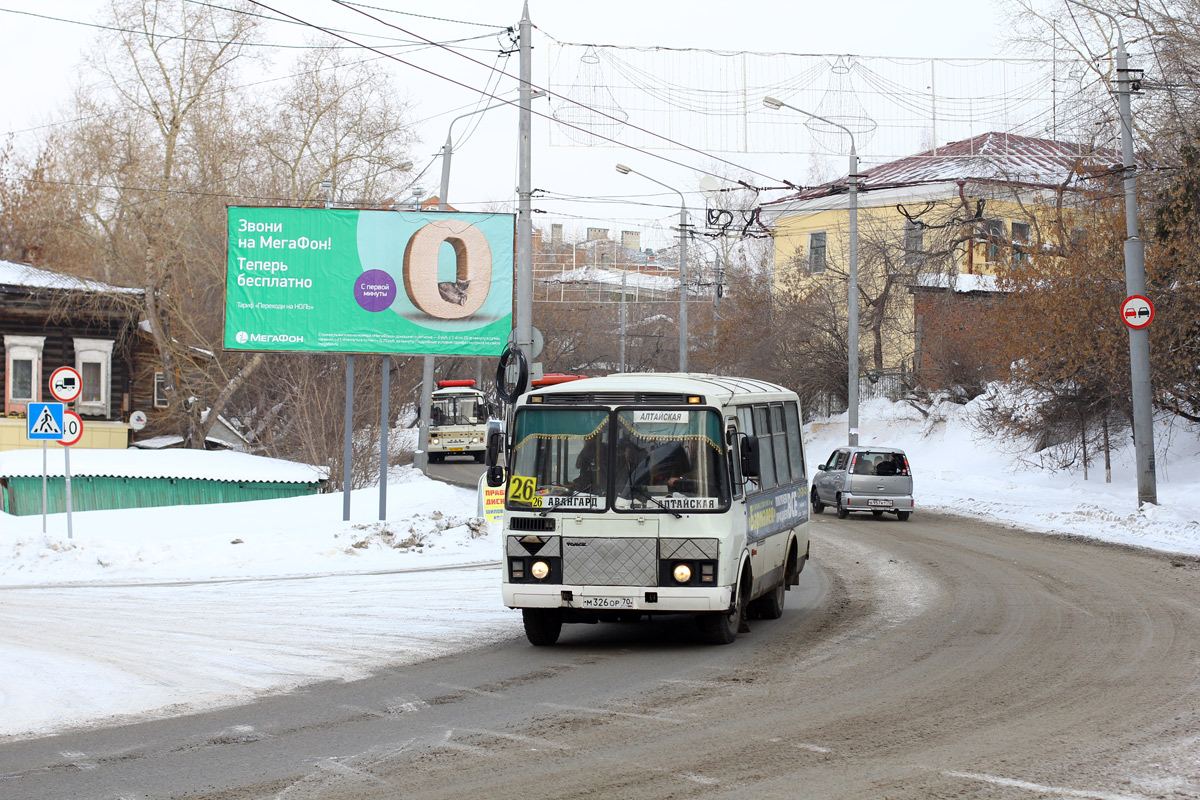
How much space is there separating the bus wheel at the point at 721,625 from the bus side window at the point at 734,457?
101 cm

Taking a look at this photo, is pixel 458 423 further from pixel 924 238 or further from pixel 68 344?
pixel 924 238

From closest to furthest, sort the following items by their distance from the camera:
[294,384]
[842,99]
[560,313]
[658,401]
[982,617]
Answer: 1. [658,401]
2. [982,617]
3. [842,99]
4. [294,384]
5. [560,313]

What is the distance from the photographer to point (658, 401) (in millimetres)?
11297

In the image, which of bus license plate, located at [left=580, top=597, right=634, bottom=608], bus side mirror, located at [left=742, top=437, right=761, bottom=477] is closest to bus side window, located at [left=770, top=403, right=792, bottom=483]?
bus side mirror, located at [left=742, top=437, right=761, bottom=477]

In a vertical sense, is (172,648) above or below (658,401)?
below

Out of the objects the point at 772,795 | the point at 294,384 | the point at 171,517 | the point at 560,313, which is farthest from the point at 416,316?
the point at 560,313

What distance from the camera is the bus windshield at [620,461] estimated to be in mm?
10969

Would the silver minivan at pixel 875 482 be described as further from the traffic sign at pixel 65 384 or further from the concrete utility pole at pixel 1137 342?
the traffic sign at pixel 65 384

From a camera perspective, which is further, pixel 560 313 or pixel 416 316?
pixel 560 313

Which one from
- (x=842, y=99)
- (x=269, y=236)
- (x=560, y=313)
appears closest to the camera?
(x=269, y=236)

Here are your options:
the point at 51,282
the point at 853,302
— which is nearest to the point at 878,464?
the point at 853,302

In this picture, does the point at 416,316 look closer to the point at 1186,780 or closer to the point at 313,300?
the point at 313,300

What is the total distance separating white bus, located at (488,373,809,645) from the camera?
1083cm

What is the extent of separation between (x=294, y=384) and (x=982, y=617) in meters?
23.1
